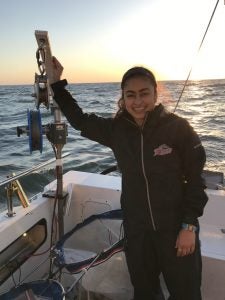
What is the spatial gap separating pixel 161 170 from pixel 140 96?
395 mm

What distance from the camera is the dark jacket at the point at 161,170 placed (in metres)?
1.83

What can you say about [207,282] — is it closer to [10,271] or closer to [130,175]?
[130,175]

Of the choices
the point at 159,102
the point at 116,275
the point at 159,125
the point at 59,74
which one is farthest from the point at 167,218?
the point at 59,74

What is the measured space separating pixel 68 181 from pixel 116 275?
3.35 ft

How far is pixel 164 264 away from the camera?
201 centimetres

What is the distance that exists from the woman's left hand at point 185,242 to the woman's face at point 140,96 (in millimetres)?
624

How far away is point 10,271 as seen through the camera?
247 centimetres

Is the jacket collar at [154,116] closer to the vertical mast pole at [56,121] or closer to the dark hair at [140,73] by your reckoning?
the dark hair at [140,73]

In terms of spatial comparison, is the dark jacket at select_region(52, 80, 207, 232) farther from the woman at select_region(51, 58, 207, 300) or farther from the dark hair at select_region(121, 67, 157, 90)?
the dark hair at select_region(121, 67, 157, 90)

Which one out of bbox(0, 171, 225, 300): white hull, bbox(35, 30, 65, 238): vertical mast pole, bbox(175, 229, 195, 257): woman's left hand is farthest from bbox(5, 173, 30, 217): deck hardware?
bbox(175, 229, 195, 257): woman's left hand

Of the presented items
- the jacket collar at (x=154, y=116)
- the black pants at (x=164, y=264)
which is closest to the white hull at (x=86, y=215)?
the black pants at (x=164, y=264)

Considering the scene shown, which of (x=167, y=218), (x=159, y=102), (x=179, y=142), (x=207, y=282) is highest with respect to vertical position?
(x=159, y=102)

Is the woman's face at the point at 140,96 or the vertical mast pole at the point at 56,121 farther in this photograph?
the vertical mast pole at the point at 56,121

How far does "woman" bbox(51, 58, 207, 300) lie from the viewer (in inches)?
72.5
